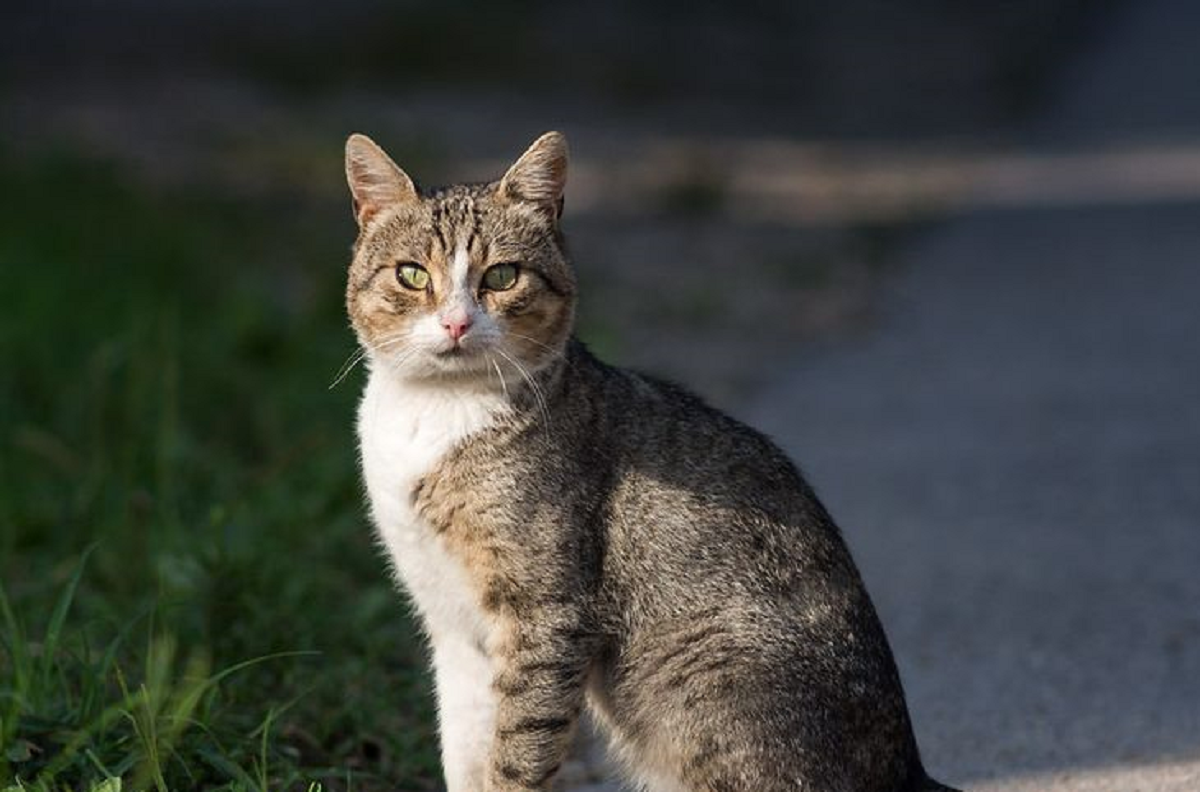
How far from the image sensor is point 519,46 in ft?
59.1

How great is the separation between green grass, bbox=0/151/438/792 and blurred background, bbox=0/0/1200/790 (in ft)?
0.06

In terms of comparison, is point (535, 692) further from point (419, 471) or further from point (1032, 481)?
point (1032, 481)

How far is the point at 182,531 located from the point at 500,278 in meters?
2.08

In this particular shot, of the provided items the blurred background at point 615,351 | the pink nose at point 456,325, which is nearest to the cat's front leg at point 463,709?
the blurred background at point 615,351

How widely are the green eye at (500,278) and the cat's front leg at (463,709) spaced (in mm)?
749

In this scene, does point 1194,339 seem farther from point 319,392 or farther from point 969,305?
point 319,392

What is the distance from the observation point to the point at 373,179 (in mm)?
4387

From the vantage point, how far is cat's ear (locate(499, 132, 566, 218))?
430 cm

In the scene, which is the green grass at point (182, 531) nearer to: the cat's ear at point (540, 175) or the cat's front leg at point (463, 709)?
the cat's front leg at point (463, 709)

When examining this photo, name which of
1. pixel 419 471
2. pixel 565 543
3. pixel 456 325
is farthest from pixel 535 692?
pixel 456 325

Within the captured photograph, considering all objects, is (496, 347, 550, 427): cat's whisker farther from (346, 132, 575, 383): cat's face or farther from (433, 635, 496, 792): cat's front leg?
(433, 635, 496, 792): cat's front leg

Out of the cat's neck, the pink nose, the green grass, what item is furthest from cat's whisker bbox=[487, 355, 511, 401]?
the green grass

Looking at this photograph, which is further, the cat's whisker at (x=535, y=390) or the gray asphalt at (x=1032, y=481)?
the gray asphalt at (x=1032, y=481)

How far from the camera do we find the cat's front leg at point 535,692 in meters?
3.99
